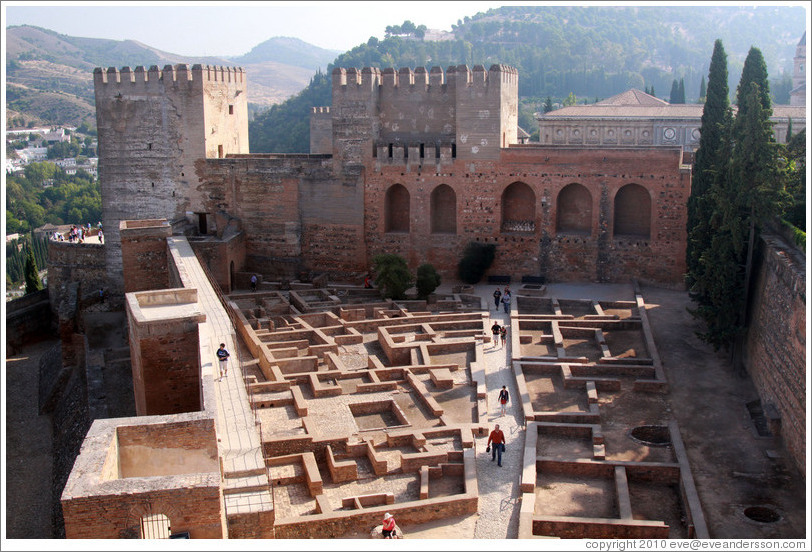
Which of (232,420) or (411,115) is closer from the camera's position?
(232,420)

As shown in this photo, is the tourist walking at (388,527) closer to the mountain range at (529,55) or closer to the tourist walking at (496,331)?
the tourist walking at (496,331)

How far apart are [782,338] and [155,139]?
19990mm

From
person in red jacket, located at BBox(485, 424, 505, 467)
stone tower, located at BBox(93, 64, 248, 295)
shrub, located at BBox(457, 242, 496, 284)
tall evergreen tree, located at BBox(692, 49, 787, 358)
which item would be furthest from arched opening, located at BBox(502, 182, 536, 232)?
person in red jacket, located at BBox(485, 424, 505, 467)

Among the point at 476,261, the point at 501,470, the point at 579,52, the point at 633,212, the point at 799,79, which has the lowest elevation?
the point at 501,470

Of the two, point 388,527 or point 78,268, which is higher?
point 78,268

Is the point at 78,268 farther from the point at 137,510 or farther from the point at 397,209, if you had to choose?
the point at 137,510

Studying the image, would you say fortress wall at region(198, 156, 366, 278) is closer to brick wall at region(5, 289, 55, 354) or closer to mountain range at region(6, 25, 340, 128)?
brick wall at region(5, 289, 55, 354)

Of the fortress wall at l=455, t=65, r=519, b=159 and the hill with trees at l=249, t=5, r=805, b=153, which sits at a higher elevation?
the hill with trees at l=249, t=5, r=805, b=153

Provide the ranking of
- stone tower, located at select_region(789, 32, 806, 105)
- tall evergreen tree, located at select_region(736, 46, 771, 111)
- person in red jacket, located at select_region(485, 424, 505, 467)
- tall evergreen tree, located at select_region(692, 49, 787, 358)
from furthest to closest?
stone tower, located at select_region(789, 32, 806, 105) < tall evergreen tree, located at select_region(736, 46, 771, 111) < tall evergreen tree, located at select_region(692, 49, 787, 358) < person in red jacket, located at select_region(485, 424, 505, 467)

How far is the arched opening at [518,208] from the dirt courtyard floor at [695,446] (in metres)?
2.05

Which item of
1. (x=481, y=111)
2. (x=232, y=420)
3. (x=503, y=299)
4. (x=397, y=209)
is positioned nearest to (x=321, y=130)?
(x=397, y=209)

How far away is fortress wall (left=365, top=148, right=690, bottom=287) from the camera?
2647cm

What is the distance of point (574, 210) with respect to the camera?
28109 millimetres

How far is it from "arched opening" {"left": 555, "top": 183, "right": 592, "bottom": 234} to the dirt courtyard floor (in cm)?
199
